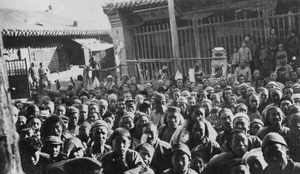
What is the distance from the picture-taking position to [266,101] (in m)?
6.48

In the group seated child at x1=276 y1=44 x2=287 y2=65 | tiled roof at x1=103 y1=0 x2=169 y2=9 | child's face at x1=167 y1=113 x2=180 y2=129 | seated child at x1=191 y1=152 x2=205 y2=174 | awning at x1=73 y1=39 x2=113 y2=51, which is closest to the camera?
seated child at x1=191 y1=152 x2=205 y2=174

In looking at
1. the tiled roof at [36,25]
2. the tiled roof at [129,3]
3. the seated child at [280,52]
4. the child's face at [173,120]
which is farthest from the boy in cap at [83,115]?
the tiled roof at [36,25]

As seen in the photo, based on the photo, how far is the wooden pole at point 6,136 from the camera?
2.35 metres

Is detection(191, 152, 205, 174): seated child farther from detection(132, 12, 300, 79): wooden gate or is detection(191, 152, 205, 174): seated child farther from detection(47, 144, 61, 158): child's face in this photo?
detection(132, 12, 300, 79): wooden gate

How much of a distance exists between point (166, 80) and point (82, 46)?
10295 mm

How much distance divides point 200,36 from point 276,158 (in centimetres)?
818

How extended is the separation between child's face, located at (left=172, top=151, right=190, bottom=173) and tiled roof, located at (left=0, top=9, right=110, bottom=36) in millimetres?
10698

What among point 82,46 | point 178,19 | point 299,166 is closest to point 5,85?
point 299,166

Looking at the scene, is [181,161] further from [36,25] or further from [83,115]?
[36,25]

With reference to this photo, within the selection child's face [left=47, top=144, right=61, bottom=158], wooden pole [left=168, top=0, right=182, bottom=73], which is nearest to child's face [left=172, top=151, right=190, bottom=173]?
child's face [left=47, top=144, right=61, bottom=158]

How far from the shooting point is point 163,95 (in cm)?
714

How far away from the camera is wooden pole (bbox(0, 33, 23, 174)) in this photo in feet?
7.70

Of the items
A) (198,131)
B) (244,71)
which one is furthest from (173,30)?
(198,131)

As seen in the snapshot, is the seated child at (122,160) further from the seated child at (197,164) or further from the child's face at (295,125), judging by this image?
the child's face at (295,125)
